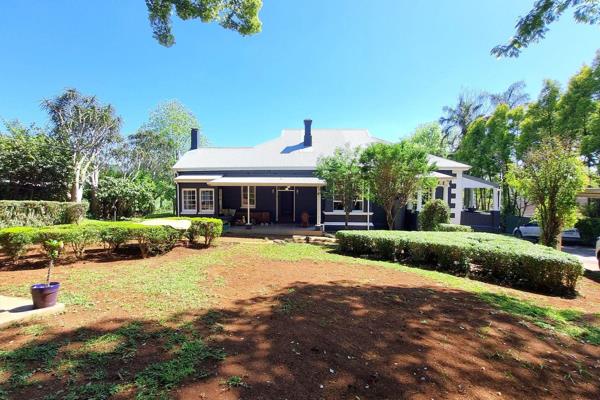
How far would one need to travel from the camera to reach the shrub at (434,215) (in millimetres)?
12766

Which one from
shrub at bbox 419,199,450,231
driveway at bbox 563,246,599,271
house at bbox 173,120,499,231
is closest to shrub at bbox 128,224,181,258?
house at bbox 173,120,499,231

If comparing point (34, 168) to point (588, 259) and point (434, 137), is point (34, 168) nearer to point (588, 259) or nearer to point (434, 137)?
point (588, 259)

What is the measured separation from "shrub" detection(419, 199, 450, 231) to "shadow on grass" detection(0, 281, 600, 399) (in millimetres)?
8581

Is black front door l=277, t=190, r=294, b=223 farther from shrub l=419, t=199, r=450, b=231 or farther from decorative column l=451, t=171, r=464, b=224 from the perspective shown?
decorative column l=451, t=171, r=464, b=224

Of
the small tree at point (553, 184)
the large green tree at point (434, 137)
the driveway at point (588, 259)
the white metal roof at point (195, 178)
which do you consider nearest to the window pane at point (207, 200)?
the white metal roof at point (195, 178)

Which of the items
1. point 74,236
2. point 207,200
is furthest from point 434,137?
point 74,236

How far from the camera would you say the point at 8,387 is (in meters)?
2.62

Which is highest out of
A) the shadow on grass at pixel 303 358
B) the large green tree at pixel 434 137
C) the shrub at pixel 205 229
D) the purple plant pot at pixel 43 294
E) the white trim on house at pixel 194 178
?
the large green tree at pixel 434 137

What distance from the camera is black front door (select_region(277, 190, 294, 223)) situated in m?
17.9

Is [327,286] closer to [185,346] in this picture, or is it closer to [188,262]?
[185,346]

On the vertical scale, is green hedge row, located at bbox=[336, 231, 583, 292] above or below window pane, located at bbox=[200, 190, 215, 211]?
below

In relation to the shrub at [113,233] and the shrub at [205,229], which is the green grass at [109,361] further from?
the shrub at [205,229]

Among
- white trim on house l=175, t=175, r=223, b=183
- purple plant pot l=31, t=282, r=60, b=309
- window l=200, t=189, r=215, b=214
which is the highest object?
white trim on house l=175, t=175, r=223, b=183

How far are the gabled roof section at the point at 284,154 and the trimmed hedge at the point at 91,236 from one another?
9230 mm
